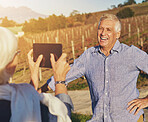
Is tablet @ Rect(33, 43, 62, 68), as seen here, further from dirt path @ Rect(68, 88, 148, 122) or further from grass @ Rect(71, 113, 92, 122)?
dirt path @ Rect(68, 88, 148, 122)

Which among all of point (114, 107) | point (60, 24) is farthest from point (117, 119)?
point (60, 24)

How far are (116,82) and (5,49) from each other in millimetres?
1542

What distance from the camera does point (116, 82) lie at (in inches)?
102

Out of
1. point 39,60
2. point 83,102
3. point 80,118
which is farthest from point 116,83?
point 83,102

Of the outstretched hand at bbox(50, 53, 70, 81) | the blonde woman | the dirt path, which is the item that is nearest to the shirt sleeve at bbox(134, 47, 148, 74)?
the outstretched hand at bbox(50, 53, 70, 81)

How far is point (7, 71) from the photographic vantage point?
1.42 meters

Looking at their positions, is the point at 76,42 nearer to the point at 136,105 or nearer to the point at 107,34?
the point at 107,34

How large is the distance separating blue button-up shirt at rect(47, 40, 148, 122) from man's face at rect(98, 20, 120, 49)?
0.13 metres

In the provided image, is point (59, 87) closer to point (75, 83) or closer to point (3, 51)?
point (3, 51)

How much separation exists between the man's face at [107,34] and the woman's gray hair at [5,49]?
158 centimetres

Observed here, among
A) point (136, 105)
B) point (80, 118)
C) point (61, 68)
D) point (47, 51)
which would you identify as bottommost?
point (80, 118)

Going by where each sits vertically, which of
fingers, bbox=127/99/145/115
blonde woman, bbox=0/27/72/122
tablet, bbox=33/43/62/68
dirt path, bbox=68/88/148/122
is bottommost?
dirt path, bbox=68/88/148/122

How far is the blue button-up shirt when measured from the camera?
101 inches

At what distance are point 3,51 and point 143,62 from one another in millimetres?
1696
